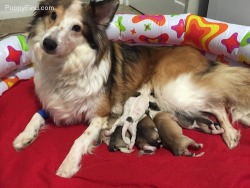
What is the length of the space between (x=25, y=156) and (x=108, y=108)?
0.84 m

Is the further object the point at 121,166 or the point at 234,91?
the point at 234,91

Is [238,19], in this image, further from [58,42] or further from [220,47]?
[58,42]

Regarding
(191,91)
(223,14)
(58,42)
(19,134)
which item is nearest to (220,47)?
(191,91)

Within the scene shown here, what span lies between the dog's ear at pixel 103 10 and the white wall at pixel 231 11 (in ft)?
6.55

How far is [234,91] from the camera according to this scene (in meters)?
2.68

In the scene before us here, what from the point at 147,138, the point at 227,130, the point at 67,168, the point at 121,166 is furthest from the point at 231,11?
the point at 67,168

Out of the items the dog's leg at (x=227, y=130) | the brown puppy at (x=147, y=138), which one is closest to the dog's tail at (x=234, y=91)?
the dog's leg at (x=227, y=130)

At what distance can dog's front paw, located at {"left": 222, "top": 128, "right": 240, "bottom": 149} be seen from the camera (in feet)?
8.08

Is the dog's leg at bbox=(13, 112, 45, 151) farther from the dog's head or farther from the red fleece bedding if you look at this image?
the dog's head

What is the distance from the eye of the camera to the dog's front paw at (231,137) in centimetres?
246

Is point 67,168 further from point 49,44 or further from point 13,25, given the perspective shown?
point 13,25

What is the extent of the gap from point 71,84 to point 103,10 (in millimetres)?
702

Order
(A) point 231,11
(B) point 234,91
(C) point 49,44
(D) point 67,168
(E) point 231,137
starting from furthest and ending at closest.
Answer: (A) point 231,11
(B) point 234,91
(E) point 231,137
(D) point 67,168
(C) point 49,44

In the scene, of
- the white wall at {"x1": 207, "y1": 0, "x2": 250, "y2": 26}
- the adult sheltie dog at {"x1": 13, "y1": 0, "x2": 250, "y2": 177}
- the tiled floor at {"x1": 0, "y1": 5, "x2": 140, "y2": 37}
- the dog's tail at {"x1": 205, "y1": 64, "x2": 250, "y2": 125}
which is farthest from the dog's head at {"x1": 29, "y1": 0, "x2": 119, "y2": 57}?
the tiled floor at {"x1": 0, "y1": 5, "x2": 140, "y2": 37}
